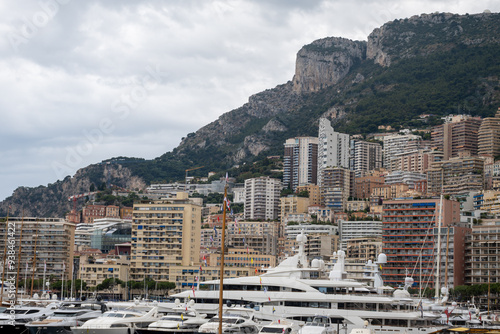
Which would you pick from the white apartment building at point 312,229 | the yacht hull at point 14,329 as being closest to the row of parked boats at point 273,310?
Answer: the yacht hull at point 14,329

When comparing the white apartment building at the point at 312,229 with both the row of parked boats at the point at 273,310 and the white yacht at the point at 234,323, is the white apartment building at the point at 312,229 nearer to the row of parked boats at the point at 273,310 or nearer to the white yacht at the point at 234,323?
the row of parked boats at the point at 273,310

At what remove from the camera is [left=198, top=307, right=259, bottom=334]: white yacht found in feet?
151

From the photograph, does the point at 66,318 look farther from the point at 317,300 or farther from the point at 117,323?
the point at 317,300

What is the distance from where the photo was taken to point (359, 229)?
168m

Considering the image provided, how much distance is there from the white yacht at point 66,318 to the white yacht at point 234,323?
9.71 m

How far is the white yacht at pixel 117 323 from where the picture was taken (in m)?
47.1

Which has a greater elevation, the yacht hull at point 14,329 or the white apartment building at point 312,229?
the white apartment building at point 312,229

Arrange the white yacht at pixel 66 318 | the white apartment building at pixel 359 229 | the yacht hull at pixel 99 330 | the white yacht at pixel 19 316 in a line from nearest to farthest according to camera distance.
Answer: the yacht hull at pixel 99 330, the white yacht at pixel 66 318, the white yacht at pixel 19 316, the white apartment building at pixel 359 229

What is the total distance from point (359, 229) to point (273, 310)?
114692 millimetres

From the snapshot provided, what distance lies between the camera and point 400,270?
4747 inches

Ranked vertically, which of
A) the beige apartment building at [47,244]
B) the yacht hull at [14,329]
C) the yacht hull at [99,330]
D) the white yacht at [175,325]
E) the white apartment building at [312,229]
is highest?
the white apartment building at [312,229]

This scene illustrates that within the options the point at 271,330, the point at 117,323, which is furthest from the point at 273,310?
the point at 117,323

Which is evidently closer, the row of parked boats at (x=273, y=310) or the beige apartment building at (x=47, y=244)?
the row of parked boats at (x=273, y=310)

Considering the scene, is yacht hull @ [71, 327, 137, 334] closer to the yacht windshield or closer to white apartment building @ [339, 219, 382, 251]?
the yacht windshield
